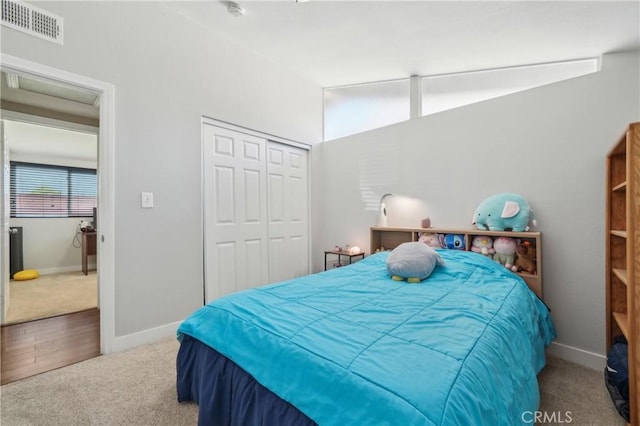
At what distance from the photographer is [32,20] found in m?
1.92

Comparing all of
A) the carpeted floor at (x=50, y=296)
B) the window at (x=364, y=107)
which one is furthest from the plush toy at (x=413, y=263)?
the carpeted floor at (x=50, y=296)

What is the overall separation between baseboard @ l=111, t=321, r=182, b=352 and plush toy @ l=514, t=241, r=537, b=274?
2.93 meters

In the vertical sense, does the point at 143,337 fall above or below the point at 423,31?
below

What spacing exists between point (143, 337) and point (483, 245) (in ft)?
9.56

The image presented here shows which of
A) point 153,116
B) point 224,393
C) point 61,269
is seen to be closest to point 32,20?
point 153,116

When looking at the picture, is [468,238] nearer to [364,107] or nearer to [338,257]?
[338,257]

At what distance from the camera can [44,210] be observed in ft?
17.2

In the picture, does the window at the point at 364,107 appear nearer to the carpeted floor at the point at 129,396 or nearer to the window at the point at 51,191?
the carpeted floor at the point at 129,396

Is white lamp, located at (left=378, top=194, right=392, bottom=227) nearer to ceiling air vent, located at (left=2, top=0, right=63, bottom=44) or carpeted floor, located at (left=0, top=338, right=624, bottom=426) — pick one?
carpeted floor, located at (left=0, top=338, right=624, bottom=426)

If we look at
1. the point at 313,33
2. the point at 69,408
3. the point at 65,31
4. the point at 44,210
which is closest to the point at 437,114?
the point at 313,33

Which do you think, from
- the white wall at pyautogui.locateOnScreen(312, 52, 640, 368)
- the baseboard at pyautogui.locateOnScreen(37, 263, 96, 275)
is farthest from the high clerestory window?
the baseboard at pyautogui.locateOnScreen(37, 263, 96, 275)

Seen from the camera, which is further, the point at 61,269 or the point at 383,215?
the point at 61,269

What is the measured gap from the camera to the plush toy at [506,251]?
2336 mm

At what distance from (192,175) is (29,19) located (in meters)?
Result: 1.41
